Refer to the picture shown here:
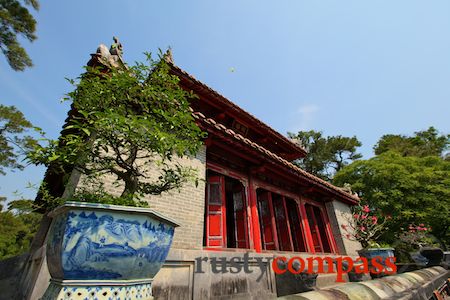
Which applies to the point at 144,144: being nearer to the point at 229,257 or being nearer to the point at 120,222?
the point at 120,222

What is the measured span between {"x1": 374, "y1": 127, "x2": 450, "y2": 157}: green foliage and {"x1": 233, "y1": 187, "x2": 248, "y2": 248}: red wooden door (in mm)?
20380

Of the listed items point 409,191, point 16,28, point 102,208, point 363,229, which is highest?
point 16,28

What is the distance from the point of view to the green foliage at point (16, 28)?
962 cm

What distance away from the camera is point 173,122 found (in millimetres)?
2025

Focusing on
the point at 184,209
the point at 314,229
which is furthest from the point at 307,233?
the point at 184,209

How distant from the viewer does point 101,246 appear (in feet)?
4.28

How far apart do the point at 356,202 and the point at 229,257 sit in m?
8.13

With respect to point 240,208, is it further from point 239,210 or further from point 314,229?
point 314,229

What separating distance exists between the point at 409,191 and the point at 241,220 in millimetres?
11676

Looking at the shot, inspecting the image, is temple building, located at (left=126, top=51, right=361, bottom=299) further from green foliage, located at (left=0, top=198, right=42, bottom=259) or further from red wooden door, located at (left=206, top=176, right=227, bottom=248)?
green foliage, located at (left=0, top=198, right=42, bottom=259)

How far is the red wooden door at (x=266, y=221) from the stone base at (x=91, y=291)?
218 inches

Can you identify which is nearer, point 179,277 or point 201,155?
point 179,277

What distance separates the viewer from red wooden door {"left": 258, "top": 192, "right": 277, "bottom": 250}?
20.8 feet

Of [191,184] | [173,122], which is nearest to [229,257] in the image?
[191,184]
